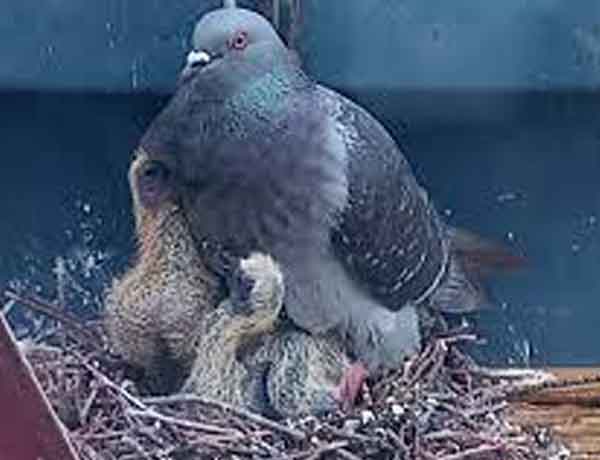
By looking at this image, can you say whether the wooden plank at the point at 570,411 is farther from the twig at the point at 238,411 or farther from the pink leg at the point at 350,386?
the twig at the point at 238,411

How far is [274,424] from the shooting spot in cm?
242

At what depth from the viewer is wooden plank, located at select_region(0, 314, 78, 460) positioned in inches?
63.7

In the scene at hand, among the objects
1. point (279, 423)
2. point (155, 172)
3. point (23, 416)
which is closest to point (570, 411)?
point (279, 423)

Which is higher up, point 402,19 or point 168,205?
point 402,19

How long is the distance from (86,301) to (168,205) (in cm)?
44

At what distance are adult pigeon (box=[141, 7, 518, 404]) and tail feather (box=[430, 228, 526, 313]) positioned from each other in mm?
159

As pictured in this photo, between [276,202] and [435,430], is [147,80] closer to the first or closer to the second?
[276,202]

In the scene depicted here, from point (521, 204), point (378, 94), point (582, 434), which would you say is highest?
point (378, 94)

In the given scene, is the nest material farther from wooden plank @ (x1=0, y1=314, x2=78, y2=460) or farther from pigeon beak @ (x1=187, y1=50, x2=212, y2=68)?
wooden plank @ (x1=0, y1=314, x2=78, y2=460)

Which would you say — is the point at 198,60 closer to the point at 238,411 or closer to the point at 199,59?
the point at 199,59

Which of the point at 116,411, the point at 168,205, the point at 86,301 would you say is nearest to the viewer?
the point at 116,411

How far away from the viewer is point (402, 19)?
9.32 feet

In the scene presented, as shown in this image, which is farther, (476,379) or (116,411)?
(476,379)

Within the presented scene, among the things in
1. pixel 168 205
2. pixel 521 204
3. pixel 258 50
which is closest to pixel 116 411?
pixel 168 205
